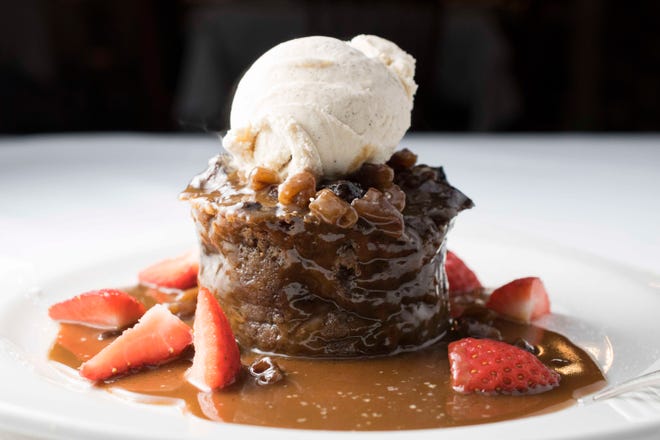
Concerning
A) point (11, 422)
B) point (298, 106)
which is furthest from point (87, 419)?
point (298, 106)

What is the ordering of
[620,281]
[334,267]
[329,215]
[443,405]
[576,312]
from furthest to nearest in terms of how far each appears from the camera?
[620,281]
[576,312]
[334,267]
[329,215]
[443,405]

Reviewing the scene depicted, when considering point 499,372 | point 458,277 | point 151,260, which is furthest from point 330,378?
point 151,260

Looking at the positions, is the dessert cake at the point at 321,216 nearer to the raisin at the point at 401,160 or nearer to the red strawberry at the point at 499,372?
the raisin at the point at 401,160

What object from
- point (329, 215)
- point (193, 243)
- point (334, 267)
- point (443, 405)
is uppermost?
point (329, 215)

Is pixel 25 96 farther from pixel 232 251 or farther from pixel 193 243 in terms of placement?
pixel 232 251

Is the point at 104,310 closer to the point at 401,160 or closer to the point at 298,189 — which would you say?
the point at 298,189

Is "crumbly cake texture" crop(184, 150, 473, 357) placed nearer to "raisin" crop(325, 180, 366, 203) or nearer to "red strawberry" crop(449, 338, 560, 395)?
"raisin" crop(325, 180, 366, 203)

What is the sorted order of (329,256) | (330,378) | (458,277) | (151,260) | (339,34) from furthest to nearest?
(339,34) < (151,260) < (458,277) < (329,256) < (330,378)
